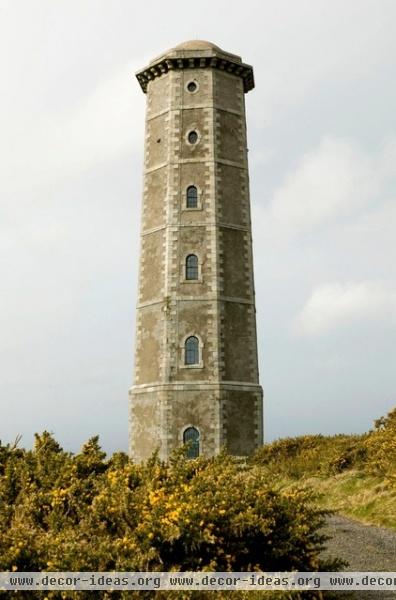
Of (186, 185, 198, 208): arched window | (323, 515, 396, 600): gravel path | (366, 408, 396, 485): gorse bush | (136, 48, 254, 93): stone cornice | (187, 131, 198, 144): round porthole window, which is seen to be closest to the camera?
(323, 515, 396, 600): gravel path

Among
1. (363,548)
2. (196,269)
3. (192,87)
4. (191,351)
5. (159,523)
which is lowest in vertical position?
(363,548)

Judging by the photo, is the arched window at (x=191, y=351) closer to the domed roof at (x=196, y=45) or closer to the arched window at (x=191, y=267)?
the arched window at (x=191, y=267)

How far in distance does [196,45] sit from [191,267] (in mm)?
11700

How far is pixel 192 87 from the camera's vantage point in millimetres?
28922

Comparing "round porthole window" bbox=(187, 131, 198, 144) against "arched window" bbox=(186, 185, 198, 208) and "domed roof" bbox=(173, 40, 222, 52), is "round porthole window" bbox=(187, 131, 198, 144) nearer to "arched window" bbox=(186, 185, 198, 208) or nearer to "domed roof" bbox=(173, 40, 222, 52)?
"arched window" bbox=(186, 185, 198, 208)

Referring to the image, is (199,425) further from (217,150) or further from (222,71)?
(222,71)

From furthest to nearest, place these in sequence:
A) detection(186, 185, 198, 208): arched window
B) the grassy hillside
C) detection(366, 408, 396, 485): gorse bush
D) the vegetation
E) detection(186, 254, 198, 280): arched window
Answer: detection(186, 185, 198, 208): arched window
detection(186, 254, 198, 280): arched window
detection(366, 408, 396, 485): gorse bush
the grassy hillside
the vegetation

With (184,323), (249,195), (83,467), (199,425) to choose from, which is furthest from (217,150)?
(83,467)

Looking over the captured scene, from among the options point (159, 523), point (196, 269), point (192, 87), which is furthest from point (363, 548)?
point (192, 87)

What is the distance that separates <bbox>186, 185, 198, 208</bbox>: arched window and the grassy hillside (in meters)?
12.0

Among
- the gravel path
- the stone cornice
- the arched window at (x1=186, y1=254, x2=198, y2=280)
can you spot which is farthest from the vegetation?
the stone cornice

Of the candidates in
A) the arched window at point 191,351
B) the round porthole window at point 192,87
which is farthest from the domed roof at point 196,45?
the arched window at point 191,351

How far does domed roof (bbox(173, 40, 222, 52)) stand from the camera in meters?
29.2

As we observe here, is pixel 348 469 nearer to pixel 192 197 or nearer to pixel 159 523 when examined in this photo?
pixel 159 523
